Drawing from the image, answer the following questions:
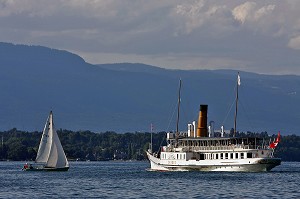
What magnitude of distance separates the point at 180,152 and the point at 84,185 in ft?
125

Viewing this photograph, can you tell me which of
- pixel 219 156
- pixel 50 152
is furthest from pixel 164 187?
pixel 50 152

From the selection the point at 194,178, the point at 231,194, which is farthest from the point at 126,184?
the point at 231,194

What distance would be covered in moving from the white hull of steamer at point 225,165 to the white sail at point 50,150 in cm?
1744

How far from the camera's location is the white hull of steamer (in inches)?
6324

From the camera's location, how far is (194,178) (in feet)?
475

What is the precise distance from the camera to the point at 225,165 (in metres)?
162

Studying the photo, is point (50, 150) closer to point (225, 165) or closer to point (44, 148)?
point (44, 148)

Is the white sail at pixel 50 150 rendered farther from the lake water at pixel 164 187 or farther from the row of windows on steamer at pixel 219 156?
the row of windows on steamer at pixel 219 156

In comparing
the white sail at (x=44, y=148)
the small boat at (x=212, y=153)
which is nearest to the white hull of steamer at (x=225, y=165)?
the small boat at (x=212, y=153)

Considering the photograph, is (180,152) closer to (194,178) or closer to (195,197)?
(194,178)

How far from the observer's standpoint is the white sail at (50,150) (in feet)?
568

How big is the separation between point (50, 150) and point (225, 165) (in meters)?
29.5

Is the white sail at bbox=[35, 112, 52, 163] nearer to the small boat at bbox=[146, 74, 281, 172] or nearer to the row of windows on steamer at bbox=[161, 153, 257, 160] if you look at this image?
the small boat at bbox=[146, 74, 281, 172]

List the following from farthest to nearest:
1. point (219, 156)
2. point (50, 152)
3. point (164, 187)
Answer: point (50, 152) → point (219, 156) → point (164, 187)
